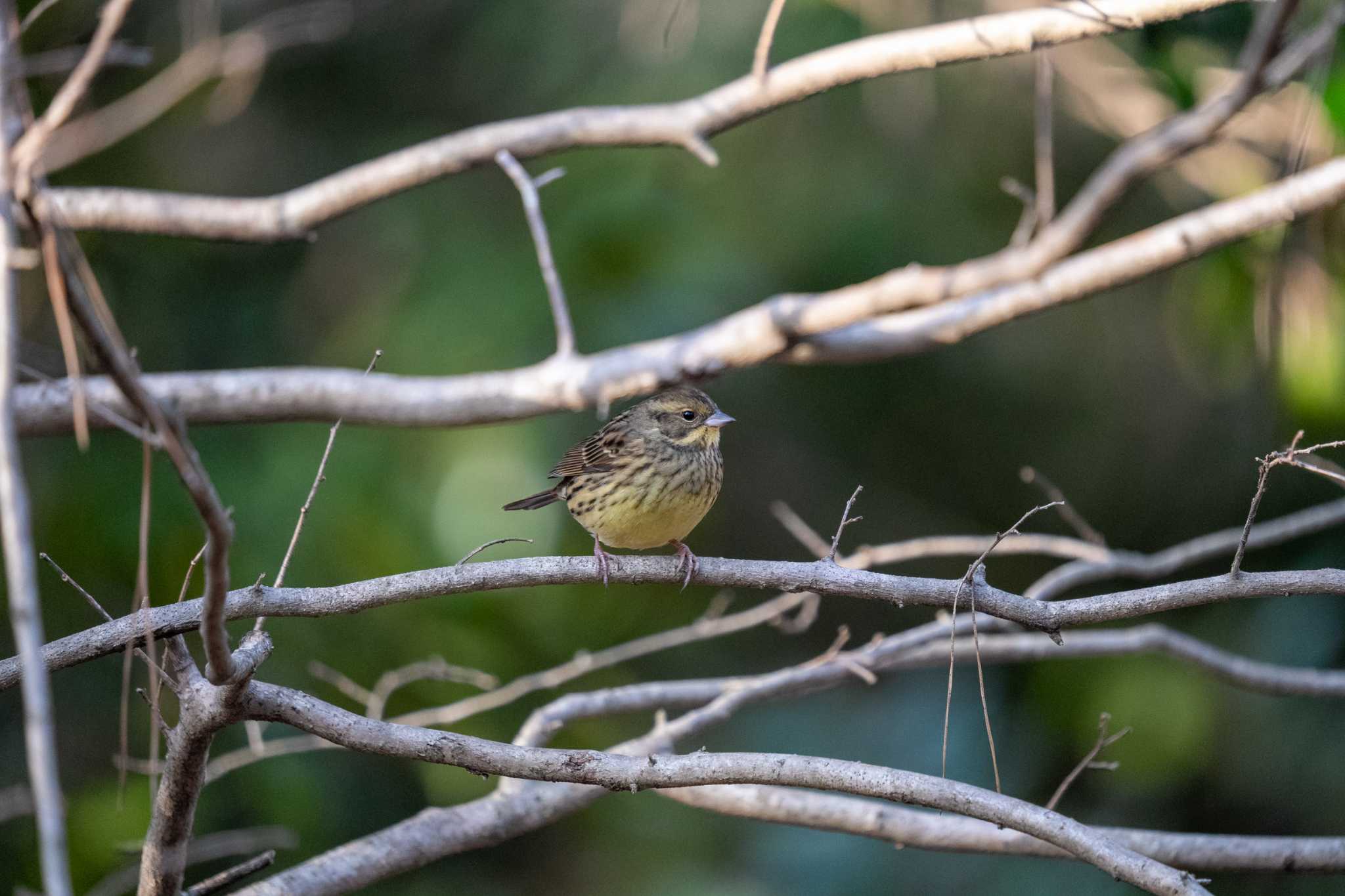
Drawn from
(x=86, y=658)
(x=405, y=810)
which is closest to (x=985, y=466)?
(x=405, y=810)

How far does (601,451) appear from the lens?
4.69m

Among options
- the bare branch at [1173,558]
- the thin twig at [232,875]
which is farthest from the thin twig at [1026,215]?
the thin twig at [232,875]

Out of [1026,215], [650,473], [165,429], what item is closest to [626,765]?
[165,429]

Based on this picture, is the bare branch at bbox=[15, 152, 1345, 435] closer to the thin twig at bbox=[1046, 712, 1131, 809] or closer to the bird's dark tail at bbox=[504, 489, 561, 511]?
the bird's dark tail at bbox=[504, 489, 561, 511]

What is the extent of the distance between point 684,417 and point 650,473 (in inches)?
14.5

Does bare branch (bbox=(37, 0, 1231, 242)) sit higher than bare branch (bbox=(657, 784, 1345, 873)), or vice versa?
bare branch (bbox=(37, 0, 1231, 242))

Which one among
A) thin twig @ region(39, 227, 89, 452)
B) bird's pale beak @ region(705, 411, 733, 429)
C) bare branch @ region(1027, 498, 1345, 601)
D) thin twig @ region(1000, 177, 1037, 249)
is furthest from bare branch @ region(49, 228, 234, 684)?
thin twig @ region(1000, 177, 1037, 249)

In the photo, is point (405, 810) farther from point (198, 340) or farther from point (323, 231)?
point (323, 231)

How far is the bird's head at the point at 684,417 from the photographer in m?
4.53

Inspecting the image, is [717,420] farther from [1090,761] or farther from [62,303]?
[62,303]

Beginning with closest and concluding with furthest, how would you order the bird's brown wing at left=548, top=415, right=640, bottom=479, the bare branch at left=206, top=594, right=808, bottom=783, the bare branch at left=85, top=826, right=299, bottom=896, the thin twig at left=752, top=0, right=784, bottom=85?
the thin twig at left=752, top=0, right=784, bottom=85, the bare branch at left=206, top=594, right=808, bottom=783, the bird's brown wing at left=548, top=415, right=640, bottom=479, the bare branch at left=85, top=826, right=299, bottom=896

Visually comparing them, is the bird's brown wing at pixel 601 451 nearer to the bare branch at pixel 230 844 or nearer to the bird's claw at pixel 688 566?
the bird's claw at pixel 688 566

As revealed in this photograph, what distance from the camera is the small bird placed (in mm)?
4227

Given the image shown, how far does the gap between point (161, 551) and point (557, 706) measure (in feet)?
9.39
